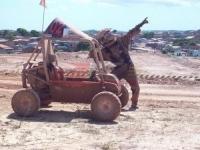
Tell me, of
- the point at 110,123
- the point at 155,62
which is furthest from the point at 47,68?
the point at 155,62

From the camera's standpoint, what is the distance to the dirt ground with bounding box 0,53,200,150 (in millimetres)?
11078

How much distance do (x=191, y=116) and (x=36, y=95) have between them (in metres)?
3.73

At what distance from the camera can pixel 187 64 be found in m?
33.0

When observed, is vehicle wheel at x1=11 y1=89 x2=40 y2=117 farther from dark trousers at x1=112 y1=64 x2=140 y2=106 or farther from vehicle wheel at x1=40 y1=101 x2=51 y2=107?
dark trousers at x1=112 y1=64 x2=140 y2=106

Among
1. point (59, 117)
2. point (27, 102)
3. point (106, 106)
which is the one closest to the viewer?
point (106, 106)

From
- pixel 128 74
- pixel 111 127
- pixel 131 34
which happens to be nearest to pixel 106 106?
pixel 111 127

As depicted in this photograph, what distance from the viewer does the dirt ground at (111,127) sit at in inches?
436

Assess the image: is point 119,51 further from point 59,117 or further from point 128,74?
point 59,117

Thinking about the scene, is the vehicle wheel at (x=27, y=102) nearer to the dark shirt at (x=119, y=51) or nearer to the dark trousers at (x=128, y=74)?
the dark shirt at (x=119, y=51)

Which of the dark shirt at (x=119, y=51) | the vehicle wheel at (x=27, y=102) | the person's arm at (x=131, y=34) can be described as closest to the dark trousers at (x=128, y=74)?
the dark shirt at (x=119, y=51)

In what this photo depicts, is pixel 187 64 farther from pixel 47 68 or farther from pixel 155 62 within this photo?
pixel 47 68

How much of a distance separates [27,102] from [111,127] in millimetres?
2083

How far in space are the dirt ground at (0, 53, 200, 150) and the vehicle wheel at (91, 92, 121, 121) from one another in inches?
7.9

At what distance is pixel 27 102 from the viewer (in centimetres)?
1359
